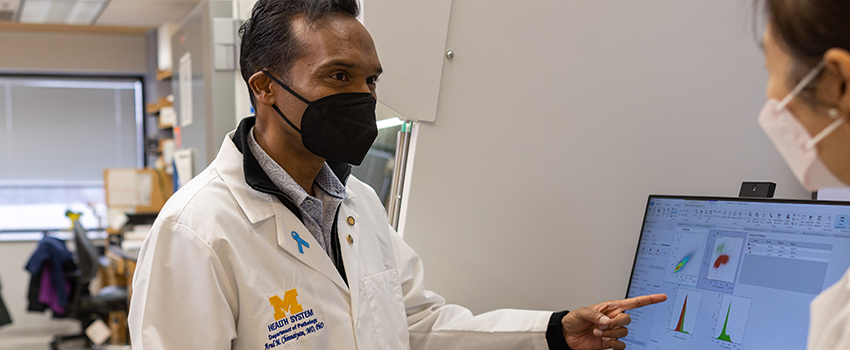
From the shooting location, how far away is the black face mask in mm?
1014

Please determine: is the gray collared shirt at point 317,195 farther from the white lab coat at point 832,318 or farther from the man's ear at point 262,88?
the white lab coat at point 832,318

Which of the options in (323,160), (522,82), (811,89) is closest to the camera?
(811,89)

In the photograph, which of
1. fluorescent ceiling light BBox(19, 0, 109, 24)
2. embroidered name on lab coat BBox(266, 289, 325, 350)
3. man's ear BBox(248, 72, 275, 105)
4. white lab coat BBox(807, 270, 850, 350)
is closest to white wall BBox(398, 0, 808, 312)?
man's ear BBox(248, 72, 275, 105)

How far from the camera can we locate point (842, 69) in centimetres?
48

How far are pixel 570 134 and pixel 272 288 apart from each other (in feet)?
2.06

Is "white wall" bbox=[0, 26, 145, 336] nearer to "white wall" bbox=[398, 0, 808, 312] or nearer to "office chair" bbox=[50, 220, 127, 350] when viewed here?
"office chair" bbox=[50, 220, 127, 350]

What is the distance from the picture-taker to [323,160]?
1.10m

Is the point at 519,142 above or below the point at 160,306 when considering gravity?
above

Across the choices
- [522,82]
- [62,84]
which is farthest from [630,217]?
[62,84]

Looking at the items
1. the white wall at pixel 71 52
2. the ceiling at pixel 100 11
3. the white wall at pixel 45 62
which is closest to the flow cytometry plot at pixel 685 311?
the ceiling at pixel 100 11

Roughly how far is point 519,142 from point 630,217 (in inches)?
10.1

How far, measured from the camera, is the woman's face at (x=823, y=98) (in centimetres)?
50

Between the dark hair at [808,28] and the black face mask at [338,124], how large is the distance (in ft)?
2.11

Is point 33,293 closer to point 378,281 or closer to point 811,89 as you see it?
point 378,281
